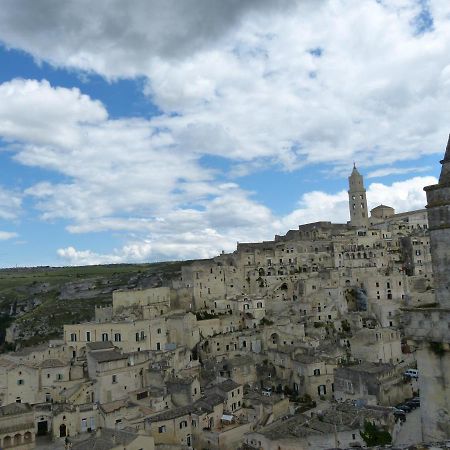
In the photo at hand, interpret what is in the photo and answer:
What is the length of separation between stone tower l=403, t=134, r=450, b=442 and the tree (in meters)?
15.2

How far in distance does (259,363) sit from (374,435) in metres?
20.1

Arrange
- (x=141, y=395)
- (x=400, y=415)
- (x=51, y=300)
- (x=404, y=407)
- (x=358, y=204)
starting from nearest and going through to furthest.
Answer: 1. (x=400, y=415)
2. (x=404, y=407)
3. (x=141, y=395)
4. (x=358, y=204)
5. (x=51, y=300)

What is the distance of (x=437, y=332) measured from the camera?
11.3 m

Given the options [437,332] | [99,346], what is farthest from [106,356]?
[437,332]

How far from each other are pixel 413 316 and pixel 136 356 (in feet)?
107

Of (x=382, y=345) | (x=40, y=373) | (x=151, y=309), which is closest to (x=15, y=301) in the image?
(x=151, y=309)

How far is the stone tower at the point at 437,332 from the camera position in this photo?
11.2 m

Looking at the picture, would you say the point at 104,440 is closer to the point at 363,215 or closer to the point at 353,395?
the point at 353,395

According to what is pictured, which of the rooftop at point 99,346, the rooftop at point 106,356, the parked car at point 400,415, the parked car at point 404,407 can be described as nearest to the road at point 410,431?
the parked car at point 400,415

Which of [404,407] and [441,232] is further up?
[441,232]

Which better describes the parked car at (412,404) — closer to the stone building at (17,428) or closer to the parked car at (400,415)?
the parked car at (400,415)

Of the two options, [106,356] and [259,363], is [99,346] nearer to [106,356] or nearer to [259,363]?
[106,356]

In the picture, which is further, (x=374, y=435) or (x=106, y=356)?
(x=106, y=356)

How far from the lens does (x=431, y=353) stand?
452 inches
